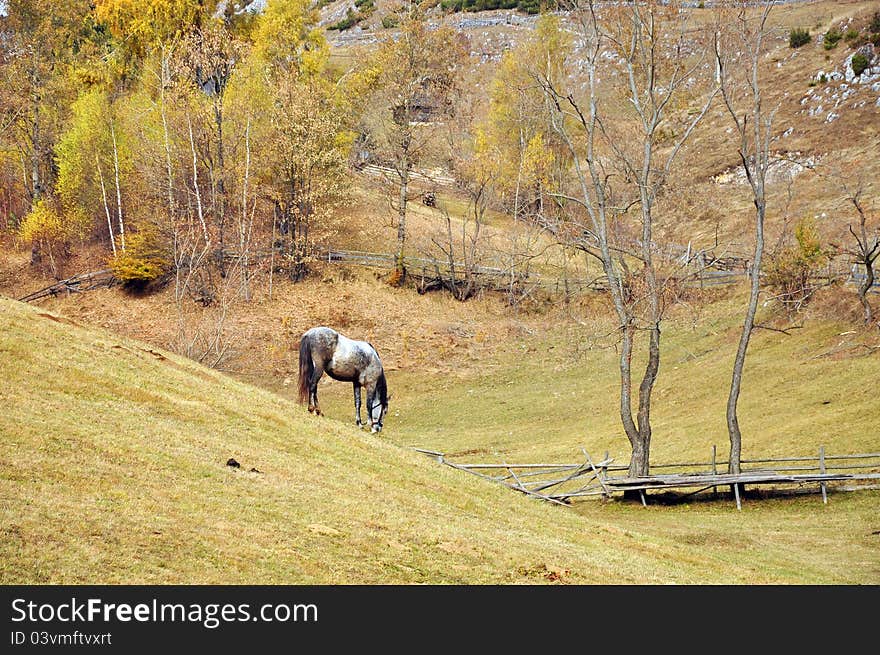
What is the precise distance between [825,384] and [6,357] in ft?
98.5

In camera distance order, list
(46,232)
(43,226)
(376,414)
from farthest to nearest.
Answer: (46,232) → (43,226) → (376,414)

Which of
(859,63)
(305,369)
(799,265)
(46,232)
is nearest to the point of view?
(305,369)

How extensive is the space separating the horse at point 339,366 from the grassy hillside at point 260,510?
1.29m

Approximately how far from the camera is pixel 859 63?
269 ft

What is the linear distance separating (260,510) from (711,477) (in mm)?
16796

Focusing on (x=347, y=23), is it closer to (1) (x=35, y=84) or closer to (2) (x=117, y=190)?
(1) (x=35, y=84)

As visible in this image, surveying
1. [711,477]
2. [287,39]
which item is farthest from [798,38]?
[711,477]

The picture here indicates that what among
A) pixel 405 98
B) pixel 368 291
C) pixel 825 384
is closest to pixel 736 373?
pixel 825 384

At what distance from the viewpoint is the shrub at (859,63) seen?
8188cm

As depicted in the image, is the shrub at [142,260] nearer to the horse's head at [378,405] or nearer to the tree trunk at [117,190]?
the tree trunk at [117,190]

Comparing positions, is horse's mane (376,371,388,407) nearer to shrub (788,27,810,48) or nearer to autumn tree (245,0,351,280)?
autumn tree (245,0,351,280)

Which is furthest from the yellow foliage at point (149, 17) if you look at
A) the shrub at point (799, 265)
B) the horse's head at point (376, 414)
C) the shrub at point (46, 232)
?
the horse's head at point (376, 414)

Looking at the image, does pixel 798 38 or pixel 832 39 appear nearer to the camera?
pixel 832 39
